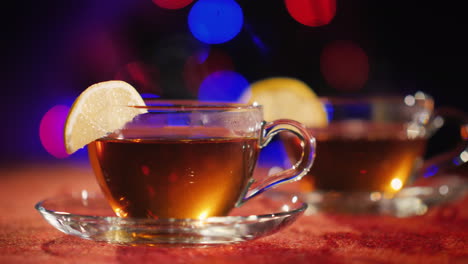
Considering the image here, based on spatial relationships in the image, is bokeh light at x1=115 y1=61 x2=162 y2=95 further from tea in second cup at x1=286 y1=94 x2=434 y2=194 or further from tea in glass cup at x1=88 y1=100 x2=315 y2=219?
tea in glass cup at x1=88 y1=100 x2=315 y2=219

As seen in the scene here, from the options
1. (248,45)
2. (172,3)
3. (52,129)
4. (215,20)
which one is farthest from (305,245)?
(215,20)

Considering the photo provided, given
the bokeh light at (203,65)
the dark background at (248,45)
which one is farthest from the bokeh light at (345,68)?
the bokeh light at (203,65)

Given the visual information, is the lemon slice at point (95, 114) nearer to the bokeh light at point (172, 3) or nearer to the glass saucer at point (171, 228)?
the glass saucer at point (171, 228)

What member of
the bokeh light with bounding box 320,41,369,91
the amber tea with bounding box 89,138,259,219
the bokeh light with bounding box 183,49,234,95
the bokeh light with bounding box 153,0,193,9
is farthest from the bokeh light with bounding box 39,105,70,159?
the amber tea with bounding box 89,138,259,219

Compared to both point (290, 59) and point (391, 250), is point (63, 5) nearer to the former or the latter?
point (290, 59)

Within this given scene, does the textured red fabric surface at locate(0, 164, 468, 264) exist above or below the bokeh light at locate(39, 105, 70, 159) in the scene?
below

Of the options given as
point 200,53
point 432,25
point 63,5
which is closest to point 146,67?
point 200,53

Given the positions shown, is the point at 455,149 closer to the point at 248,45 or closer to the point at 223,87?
the point at 248,45
